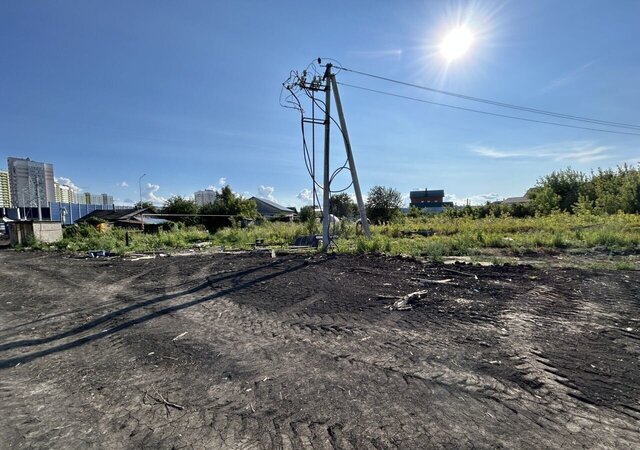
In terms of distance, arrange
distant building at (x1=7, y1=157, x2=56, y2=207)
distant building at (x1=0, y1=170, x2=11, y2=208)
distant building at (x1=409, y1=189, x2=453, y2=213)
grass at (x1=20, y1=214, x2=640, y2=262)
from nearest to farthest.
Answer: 1. grass at (x1=20, y1=214, x2=640, y2=262)
2. distant building at (x1=7, y1=157, x2=56, y2=207)
3. distant building at (x1=0, y1=170, x2=11, y2=208)
4. distant building at (x1=409, y1=189, x2=453, y2=213)

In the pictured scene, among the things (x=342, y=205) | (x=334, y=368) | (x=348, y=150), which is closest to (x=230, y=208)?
(x=342, y=205)

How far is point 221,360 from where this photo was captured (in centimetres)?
331

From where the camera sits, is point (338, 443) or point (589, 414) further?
point (589, 414)

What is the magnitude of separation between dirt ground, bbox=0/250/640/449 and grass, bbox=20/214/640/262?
436 centimetres

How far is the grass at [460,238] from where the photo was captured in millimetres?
10070

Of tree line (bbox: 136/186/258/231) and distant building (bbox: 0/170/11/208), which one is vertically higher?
distant building (bbox: 0/170/11/208)

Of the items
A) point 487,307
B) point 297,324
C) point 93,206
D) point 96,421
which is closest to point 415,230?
point 487,307

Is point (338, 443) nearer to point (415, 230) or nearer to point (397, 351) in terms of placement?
point (397, 351)

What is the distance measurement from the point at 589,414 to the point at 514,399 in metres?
0.44

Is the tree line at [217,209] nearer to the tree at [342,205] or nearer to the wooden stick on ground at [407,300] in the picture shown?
the tree at [342,205]

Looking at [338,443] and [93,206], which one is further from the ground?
[93,206]

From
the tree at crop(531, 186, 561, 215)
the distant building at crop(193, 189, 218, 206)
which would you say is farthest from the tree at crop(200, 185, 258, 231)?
the tree at crop(531, 186, 561, 215)

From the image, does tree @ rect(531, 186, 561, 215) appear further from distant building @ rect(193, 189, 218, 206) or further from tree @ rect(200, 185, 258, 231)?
distant building @ rect(193, 189, 218, 206)

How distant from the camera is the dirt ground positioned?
7.09 ft
